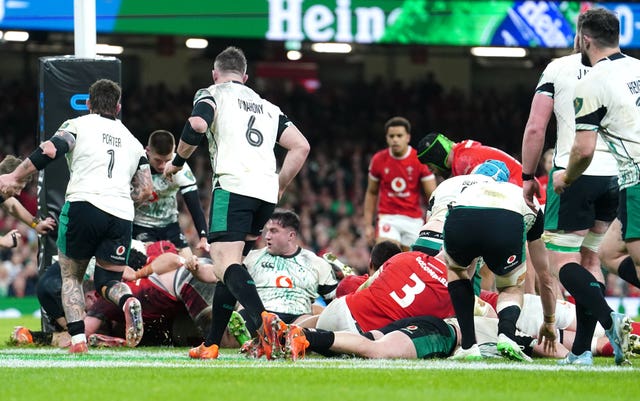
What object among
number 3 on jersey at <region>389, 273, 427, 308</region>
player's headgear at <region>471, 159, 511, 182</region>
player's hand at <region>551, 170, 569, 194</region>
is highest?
player's headgear at <region>471, 159, 511, 182</region>

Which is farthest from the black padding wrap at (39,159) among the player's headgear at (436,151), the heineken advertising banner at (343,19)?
the heineken advertising banner at (343,19)

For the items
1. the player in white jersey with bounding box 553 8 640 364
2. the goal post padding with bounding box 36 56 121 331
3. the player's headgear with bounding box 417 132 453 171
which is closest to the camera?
the player in white jersey with bounding box 553 8 640 364

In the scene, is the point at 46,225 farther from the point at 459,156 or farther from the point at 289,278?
the point at 459,156

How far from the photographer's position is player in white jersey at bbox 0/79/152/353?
9.84 m

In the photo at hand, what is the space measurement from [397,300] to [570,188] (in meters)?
1.72

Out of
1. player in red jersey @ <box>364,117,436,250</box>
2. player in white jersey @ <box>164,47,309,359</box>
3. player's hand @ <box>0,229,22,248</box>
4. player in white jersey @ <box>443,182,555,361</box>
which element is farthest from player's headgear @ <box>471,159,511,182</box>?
player in red jersey @ <box>364,117,436,250</box>

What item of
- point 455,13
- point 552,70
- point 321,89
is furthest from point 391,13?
point 552,70

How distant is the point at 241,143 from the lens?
9.09 m

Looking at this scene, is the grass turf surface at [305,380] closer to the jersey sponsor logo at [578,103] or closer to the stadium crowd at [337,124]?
the jersey sponsor logo at [578,103]

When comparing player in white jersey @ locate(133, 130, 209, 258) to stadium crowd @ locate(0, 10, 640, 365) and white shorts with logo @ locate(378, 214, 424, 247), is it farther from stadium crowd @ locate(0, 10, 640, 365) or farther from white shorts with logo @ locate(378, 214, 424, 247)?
white shorts with logo @ locate(378, 214, 424, 247)

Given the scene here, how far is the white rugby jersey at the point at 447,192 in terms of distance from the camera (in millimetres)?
9484

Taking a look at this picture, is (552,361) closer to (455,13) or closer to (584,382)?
(584,382)

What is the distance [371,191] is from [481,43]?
26.9 feet

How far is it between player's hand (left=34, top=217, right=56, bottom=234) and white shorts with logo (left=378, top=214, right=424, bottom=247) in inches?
226
